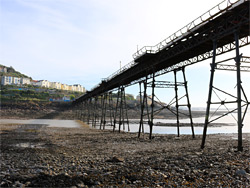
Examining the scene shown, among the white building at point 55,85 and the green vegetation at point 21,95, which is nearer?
the green vegetation at point 21,95

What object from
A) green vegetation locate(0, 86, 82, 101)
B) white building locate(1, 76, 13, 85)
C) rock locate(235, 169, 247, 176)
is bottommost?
rock locate(235, 169, 247, 176)

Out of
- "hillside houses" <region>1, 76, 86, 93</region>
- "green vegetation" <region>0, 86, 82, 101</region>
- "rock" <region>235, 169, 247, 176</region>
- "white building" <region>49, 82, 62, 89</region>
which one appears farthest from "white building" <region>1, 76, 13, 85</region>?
"rock" <region>235, 169, 247, 176</region>

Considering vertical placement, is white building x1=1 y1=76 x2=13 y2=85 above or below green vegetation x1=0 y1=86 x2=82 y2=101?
above

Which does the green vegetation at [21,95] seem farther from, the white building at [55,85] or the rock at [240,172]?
the rock at [240,172]

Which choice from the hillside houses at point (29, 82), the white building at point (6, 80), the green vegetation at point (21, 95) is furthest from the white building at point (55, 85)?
the green vegetation at point (21, 95)

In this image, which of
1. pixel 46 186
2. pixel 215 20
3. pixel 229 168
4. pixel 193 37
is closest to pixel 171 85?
pixel 193 37

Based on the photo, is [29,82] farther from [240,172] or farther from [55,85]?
[240,172]

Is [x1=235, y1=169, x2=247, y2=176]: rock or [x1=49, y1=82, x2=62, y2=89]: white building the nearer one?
[x1=235, y1=169, x2=247, y2=176]: rock

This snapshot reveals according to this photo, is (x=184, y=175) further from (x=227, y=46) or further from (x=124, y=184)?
(x=227, y=46)

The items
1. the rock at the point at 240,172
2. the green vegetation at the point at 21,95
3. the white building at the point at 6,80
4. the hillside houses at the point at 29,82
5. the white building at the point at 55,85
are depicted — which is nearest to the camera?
the rock at the point at 240,172

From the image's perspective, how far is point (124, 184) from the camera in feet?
17.0

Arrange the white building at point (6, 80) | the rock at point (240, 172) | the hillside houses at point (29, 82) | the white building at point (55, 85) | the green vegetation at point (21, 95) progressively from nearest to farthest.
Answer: the rock at point (240, 172), the green vegetation at point (21, 95), the white building at point (6, 80), the hillside houses at point (29, 82), the white building at point (55, 85)

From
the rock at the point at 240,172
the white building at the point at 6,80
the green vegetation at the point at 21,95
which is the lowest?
the rock at the point at 240,172

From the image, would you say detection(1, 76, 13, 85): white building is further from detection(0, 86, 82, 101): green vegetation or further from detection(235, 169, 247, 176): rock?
detection(235, 169, 247, 176): rock
